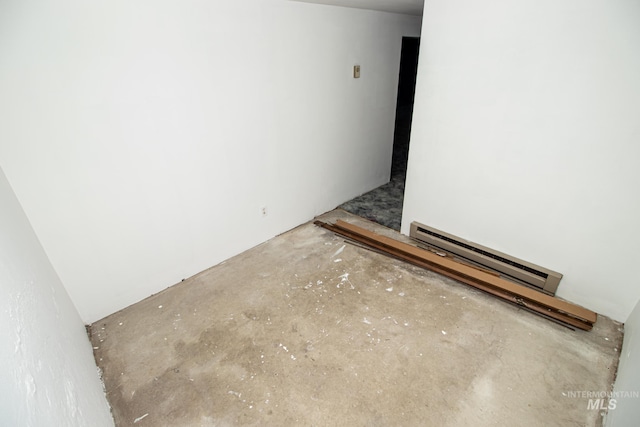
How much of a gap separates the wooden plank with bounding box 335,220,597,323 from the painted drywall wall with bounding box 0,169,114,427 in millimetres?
2344

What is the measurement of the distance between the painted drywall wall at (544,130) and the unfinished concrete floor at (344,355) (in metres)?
0.54

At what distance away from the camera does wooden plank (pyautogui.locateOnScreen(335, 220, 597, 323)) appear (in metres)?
2.30

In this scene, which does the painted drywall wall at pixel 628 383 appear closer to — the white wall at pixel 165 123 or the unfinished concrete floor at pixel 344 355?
the unfinished concrete floor at pixel 344 355

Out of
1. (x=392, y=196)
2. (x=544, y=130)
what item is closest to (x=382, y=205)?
(x=392, y=196)

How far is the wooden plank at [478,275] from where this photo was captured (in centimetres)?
230

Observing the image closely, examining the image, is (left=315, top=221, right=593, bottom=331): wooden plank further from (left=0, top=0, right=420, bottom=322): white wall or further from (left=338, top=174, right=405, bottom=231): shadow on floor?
(left=0, top=0, right=420, bottom=322): white wall

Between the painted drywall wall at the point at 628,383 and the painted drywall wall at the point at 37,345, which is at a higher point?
the painted drywall wall at the point at 37,345

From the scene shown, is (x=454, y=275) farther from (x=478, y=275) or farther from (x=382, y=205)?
(x=382, y=205)

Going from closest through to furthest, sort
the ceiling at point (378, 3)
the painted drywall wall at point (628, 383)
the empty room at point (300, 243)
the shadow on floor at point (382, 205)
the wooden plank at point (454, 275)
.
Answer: the painted drywall wall at point (628, 383), the empty room at point (300, 243), the wooden plank at point (454, 275), the ceiling at point (378, 3), the shadow on floor at point (382, 205)

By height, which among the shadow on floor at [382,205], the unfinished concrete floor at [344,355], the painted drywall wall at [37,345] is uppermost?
the painted drywall wall at [37,345]

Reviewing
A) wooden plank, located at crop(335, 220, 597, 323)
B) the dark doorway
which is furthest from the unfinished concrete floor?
the dark doorway

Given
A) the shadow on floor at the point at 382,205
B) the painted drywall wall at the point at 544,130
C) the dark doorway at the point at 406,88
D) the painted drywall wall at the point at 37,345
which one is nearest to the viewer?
the painted drywall wall at the point at 37,345

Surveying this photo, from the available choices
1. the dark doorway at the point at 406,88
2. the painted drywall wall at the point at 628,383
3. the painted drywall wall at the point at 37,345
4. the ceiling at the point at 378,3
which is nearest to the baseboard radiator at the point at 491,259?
the painted drywall wall at the point at 628,383

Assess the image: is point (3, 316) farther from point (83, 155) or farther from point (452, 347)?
point (452, 347)
